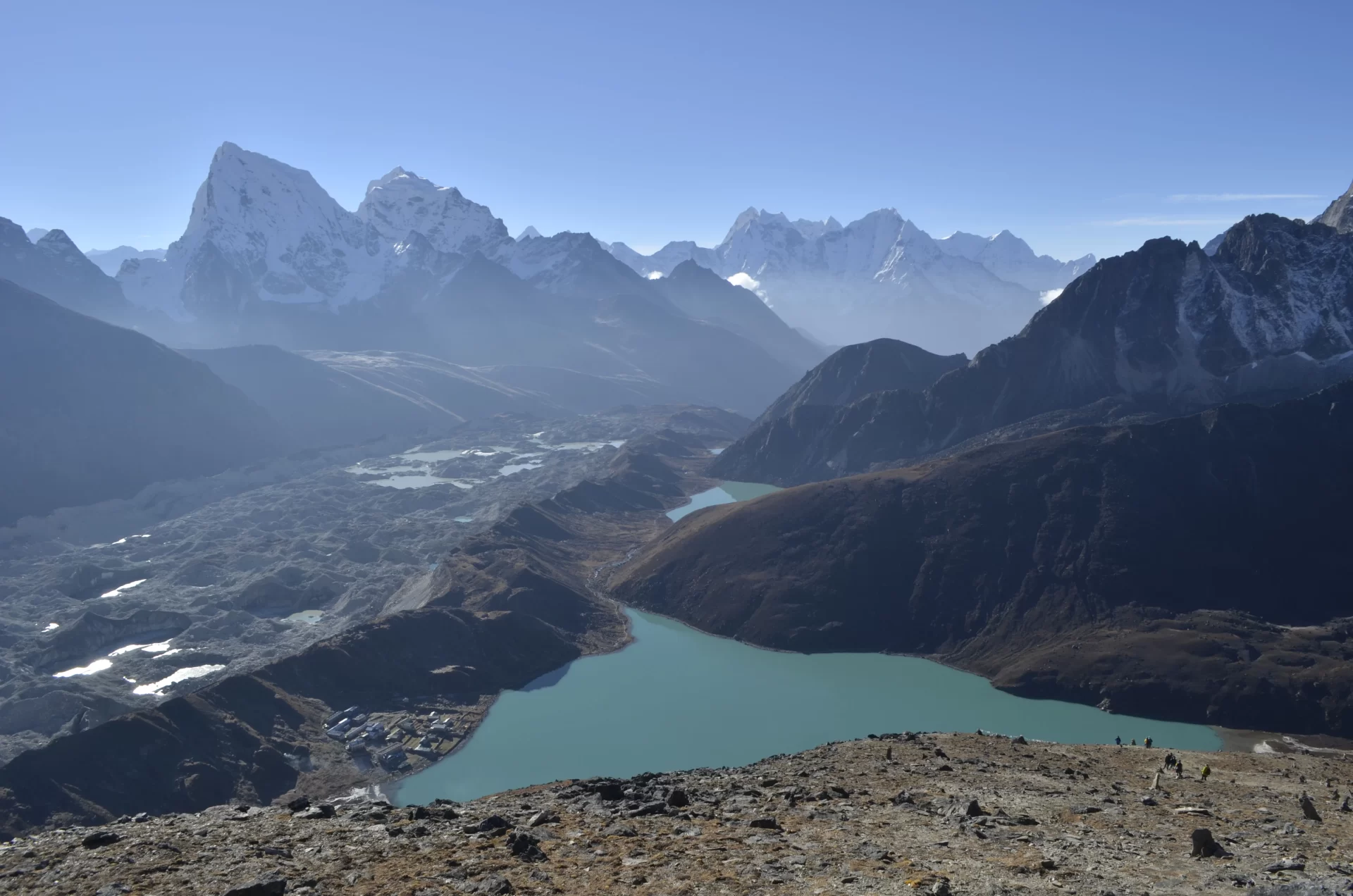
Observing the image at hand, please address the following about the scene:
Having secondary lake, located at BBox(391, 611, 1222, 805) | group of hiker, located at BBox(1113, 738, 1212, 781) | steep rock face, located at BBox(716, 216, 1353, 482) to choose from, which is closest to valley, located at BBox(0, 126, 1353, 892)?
secondary lake, located at BBox(391, 611, 1222, 805)

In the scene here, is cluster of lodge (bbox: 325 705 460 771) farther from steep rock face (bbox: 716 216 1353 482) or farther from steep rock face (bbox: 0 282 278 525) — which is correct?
steep rock face (bbox: 0 282 278 525)

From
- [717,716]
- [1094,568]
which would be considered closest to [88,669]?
[717,716]

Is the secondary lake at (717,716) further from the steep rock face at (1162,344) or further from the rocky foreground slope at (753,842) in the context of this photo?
the steep rock face at (1162,344)

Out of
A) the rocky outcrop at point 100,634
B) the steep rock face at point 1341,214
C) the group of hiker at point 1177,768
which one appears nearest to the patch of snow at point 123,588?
the rocky outcrop at point 100,634

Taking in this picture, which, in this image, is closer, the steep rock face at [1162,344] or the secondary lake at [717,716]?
the secondary lake at [717,716]

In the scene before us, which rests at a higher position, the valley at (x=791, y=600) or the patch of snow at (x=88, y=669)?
the valley at (x=791, y=600)

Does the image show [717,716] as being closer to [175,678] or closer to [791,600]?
[791,600]
